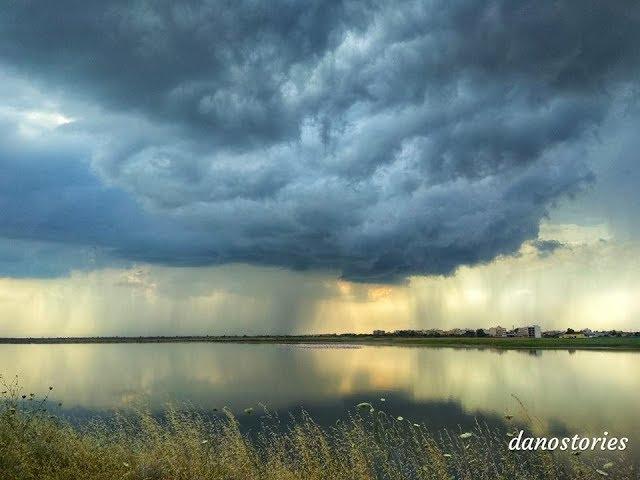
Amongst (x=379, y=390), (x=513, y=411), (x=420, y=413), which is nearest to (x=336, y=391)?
(x=379, y=390)

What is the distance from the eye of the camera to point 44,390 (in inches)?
1945

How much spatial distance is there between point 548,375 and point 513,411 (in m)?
30.9

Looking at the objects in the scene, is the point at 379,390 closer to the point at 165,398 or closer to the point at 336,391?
the point at 336,391

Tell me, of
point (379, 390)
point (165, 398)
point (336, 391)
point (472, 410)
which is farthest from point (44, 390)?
point (472, 410)

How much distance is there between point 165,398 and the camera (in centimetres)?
4294

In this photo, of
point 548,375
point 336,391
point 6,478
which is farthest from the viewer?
point 548,375

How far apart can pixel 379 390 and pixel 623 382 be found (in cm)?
2724

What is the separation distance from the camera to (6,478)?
586 inches

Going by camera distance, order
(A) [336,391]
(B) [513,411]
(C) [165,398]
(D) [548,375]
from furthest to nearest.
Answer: (D) [548,375]
(A) [336,391]
(C) [165,398]
(B) [513,411]

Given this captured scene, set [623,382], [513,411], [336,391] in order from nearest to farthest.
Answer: [513,411], [336,391], [623,382]

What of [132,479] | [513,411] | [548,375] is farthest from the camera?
[548,375]

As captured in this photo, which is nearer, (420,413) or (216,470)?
(216,470)

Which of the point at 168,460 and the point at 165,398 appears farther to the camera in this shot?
the point at 165,398

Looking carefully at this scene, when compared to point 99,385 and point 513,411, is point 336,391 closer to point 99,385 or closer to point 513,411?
point 513,411
